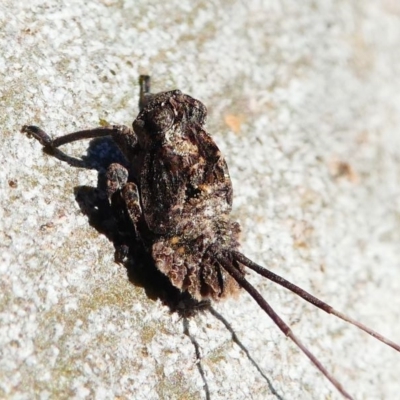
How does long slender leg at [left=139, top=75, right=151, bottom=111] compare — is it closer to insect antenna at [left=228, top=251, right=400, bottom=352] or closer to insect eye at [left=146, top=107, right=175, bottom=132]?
insect eye at [left=146, top=107, right=175, bottom=132]

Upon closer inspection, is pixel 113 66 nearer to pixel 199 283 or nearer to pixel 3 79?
pixel 3 79

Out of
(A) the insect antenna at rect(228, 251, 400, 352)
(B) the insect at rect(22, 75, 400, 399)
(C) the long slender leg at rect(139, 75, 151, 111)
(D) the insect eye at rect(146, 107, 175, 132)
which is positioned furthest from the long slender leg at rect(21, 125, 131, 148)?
(A) the insect antenna at rect(228, 251, 400, 352)

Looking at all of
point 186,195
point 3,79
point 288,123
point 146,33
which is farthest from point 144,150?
point 288,123

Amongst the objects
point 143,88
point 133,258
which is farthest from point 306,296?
point 143,88

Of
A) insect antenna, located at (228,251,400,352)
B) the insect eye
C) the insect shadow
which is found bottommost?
insect antenna, located at (228,251,400,352)

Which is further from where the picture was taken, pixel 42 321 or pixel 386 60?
pixel 386 60

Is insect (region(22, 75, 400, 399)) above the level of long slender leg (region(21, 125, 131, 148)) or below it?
below

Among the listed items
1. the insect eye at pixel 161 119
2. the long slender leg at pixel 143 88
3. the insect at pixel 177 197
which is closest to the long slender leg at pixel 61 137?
the insect at pixel 177 197
